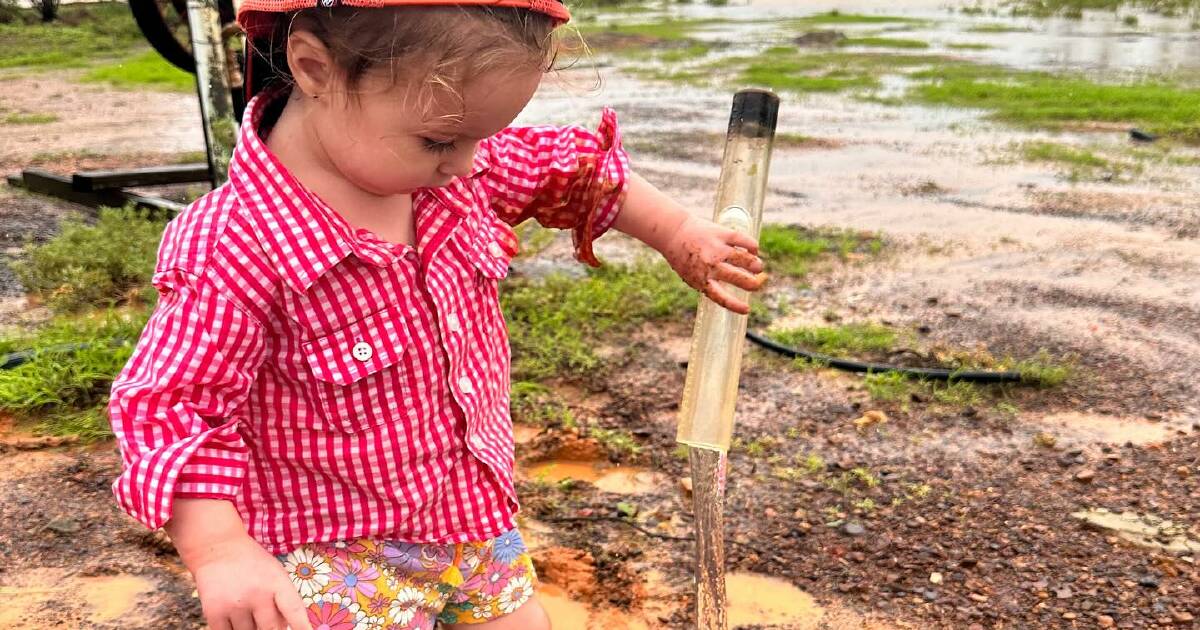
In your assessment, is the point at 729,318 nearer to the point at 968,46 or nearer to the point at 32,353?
the point at 32,353

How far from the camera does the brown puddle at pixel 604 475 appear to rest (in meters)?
2.91

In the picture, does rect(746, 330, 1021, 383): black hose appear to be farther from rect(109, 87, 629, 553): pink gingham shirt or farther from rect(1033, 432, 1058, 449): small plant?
rect(109, 87, 629, 553): pink gingham shirt

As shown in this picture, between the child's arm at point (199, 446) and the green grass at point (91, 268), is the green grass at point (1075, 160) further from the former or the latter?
the child's arm at point (199, 446)

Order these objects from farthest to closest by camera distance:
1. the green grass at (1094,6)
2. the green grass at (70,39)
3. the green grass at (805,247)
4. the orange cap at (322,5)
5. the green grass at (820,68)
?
the green grass at (1094,6) < the green grass at (70,39) < the green grass at (820,68) < the green grass at (805,247) < the orange cap at (322,5)

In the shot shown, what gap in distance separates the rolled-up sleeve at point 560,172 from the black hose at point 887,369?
1.97 m

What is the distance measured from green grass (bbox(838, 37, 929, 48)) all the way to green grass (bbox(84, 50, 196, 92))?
9.46 meters

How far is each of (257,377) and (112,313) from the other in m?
2.57

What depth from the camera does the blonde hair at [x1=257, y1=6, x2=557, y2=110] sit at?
1.24 meters

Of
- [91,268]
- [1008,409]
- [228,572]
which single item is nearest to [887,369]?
[1008,409]

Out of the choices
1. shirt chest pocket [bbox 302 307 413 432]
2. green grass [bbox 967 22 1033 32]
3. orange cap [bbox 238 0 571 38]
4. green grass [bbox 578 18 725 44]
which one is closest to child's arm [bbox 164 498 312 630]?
shirt chest pocket [bbox 302 307 413 432]

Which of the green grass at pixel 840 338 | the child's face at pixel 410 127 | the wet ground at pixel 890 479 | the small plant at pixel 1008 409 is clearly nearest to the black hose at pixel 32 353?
the wet ground at pixel 890 479

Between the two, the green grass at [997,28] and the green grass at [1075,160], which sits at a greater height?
the green grass at [997,28]

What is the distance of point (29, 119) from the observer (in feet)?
32.7

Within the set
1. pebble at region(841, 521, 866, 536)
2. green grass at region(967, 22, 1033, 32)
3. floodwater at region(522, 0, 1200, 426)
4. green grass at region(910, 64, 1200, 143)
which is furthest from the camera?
green grass at region(967, 22, 1033, 32)
